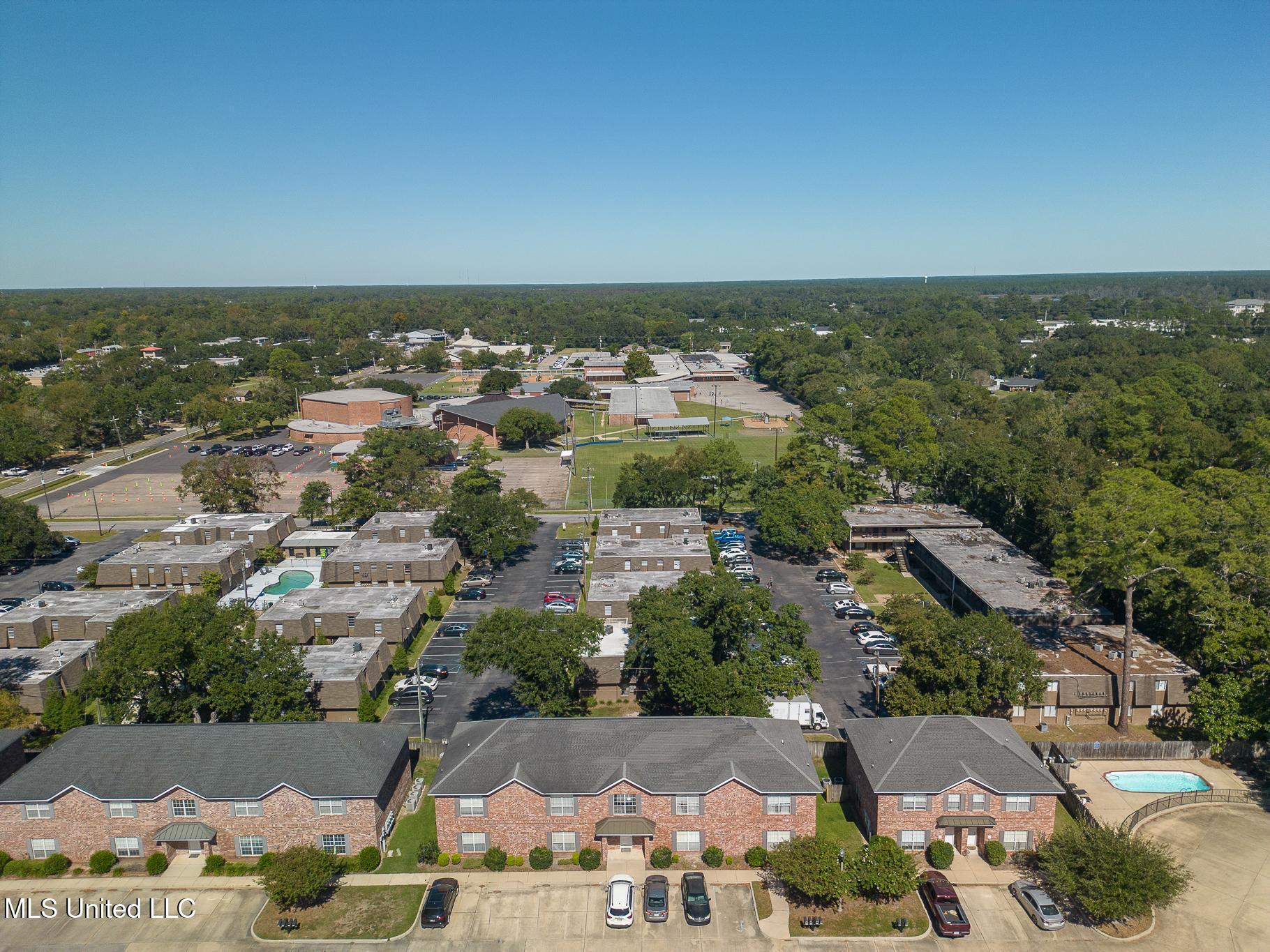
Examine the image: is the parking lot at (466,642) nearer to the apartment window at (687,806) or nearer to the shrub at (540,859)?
the shrub at (540,859)

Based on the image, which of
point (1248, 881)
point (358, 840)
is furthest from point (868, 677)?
point (358, 840)

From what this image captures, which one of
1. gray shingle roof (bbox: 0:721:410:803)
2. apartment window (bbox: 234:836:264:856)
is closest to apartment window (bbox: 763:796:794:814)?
gray shingle roof (bbox: 0:721:410:803)

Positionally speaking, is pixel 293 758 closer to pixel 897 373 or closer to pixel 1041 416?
pixel 1041 416

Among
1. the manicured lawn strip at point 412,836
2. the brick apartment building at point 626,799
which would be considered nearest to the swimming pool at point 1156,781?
the brick apartment building at point 626,799

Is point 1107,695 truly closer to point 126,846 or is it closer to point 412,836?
point 412,836

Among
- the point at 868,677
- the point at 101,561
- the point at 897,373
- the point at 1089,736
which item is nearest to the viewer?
the point at 1089,736

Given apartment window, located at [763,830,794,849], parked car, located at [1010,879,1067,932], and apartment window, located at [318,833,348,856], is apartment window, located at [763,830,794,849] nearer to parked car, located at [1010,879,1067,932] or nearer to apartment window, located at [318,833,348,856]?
parked car, located at [1010,879,1067,932]

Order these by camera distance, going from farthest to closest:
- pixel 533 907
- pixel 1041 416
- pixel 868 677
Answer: pixel 1041 416 < pixel 868 677 < pixel 533 907
